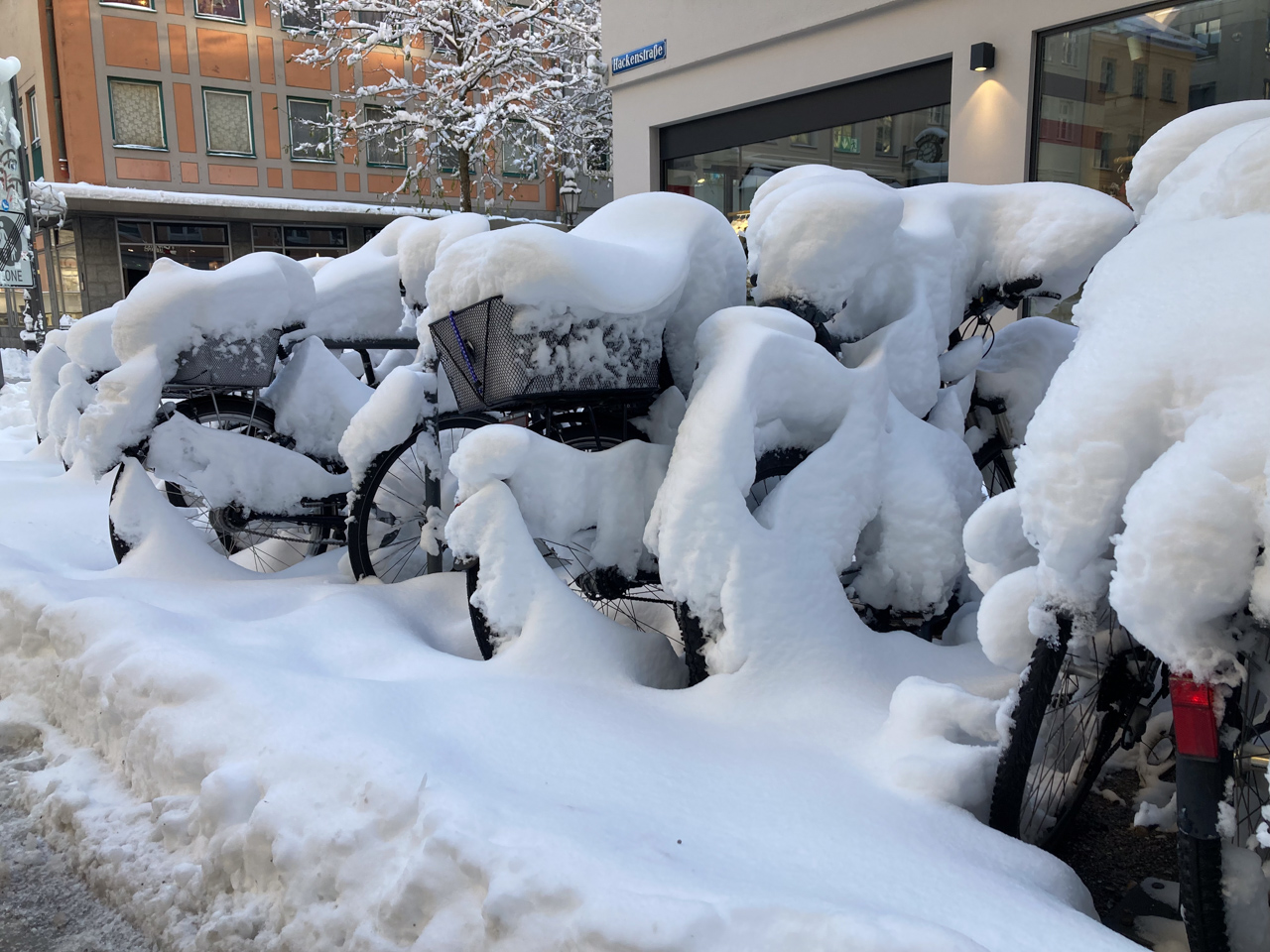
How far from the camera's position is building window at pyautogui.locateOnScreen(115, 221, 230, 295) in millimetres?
20562

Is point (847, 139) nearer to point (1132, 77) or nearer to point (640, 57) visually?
point (1132, 77)

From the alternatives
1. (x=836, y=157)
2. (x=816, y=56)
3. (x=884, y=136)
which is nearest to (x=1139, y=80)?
(x=884, y=136)

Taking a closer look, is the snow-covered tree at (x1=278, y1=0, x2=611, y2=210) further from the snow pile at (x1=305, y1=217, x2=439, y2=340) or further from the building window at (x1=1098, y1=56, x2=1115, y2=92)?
the snow pile at (x1=305, y1=217, x2=439, y2=340)

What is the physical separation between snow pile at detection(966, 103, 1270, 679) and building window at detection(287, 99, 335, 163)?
2224 centimetres

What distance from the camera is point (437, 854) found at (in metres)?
1.81

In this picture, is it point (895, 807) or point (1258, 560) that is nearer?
point (1258, 560)

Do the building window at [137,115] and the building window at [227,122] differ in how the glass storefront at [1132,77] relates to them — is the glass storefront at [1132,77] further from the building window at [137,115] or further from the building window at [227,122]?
the building window at [137,115]

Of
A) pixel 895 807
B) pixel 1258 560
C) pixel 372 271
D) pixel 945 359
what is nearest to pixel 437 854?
pixel 895 807

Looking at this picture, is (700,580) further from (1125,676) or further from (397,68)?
(397,68)

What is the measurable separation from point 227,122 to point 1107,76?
19.0m

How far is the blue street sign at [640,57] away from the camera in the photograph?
12203 mm

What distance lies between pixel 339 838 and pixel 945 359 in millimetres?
2551

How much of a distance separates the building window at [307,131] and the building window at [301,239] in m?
1.53

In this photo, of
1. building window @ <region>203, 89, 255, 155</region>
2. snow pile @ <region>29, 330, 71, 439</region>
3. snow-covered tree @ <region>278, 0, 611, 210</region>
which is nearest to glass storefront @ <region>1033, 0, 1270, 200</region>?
snow pile @ <region>29, 330, 71, 439</region>
